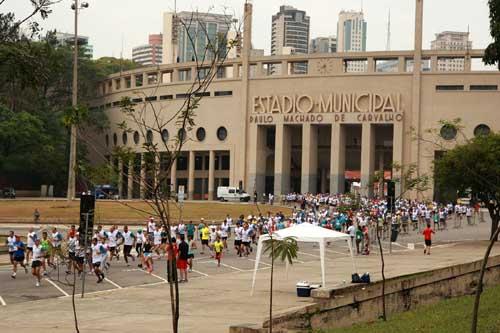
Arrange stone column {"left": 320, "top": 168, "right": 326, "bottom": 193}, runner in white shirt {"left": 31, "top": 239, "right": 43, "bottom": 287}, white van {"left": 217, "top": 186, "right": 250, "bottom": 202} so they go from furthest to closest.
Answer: stone column {"left": 320, "top": 168, "right": 326, "bottom": 193} → white van {"left": 217, "top": 186, "right": 250, "bottom": 202} → runner in white shirt {"left": 31, "top": 239, "right": 43, "bottom": 287}

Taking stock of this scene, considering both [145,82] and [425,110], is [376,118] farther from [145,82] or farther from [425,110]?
[145,82]

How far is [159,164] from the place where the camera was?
11.7 metres

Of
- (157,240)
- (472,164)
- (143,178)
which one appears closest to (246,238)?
(157,240)

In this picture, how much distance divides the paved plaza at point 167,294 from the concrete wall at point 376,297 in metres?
1.49

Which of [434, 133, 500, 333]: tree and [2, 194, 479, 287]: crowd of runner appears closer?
[2, 194, 479, 287]: crowd of runner

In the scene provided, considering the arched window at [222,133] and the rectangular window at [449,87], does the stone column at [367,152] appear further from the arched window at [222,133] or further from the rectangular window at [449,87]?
the arched window at [222,133]

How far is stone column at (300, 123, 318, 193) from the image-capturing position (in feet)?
283

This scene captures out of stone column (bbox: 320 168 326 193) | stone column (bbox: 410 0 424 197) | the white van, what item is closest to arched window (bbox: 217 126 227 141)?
the white van

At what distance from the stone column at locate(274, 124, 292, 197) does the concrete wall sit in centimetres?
6296

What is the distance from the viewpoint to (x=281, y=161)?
286 feet

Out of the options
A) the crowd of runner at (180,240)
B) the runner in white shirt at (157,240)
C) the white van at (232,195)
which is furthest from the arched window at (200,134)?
the runner in white shirt at (157,240)

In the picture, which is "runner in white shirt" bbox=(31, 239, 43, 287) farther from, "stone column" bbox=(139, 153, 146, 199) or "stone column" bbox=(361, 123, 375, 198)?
"stone column" bbox=(361, 123, 375, 198)

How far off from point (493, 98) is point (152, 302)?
6229 centimetres

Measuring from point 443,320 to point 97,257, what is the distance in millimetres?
13316
